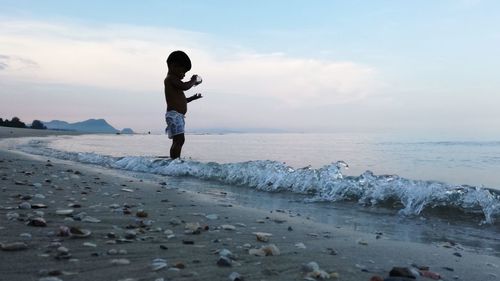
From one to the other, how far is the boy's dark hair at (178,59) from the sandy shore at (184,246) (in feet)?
14.3

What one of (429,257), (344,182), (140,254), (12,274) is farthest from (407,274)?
(344,182)

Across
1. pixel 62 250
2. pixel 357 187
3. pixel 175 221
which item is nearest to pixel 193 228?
pixel 175 221

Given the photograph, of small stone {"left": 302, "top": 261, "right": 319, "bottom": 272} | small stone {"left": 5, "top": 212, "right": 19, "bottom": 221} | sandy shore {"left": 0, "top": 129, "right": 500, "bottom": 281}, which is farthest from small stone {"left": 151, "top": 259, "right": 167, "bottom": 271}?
small stone {"left": 5, "top": 212, "right": 19, "bottom": 221}

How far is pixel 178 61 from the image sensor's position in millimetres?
9180

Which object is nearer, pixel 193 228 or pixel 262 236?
pixel 262 236

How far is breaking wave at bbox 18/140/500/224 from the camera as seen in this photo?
5.95 metres

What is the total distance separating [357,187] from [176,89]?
4.20 metres

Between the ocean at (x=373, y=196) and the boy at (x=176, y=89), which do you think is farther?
the boy at (x=176, y=89)

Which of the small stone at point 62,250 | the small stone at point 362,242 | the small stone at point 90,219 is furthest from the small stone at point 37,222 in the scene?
the small stone at point 362,242

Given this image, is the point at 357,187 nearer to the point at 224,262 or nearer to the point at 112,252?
the point at 224,262

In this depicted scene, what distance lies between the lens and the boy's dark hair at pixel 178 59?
917 cm

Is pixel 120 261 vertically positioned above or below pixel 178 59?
below

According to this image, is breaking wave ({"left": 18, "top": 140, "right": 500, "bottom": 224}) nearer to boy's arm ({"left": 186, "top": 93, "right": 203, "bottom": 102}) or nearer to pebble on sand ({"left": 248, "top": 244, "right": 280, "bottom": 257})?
boy's arm ({"left": 186, "top": 93, "right": 203, "bottom": 102})

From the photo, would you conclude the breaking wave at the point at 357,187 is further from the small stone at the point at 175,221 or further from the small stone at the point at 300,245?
the small stone at the point at 175,221
